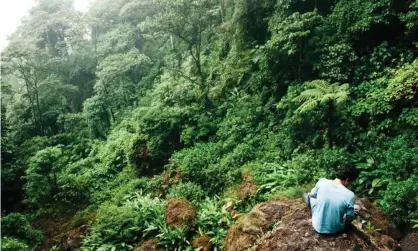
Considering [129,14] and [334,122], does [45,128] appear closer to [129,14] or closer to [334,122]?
[129,14]

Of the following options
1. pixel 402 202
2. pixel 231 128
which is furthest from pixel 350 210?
pixel 231 128

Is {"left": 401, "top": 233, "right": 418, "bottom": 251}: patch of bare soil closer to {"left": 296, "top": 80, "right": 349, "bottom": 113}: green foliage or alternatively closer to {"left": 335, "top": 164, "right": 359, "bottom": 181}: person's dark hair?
{"left": 335, "top": 164, "right": 359, "bottom": 181}: person's dark hair

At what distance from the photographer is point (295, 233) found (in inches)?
194

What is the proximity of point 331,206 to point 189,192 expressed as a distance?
25.1ft

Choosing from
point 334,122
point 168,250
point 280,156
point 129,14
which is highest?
point 129,14

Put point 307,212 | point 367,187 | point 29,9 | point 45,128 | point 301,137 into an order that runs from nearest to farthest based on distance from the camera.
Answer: point 307,212 → point 367,187 → point 301,137 → point 45,128 → point 29,9

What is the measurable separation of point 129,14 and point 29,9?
12.3 meters

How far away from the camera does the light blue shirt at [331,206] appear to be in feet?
13.8

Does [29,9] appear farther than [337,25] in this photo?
Yes

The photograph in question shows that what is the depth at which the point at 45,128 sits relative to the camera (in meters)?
27.0

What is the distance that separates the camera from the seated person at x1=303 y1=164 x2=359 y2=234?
4.20 m

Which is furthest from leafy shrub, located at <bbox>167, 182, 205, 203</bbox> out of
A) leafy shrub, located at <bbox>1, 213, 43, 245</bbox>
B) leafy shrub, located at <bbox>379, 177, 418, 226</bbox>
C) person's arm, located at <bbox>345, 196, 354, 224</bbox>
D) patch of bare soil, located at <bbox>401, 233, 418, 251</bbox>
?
person's arm, located at <bbox>345, 196, 354, 224</bbox>

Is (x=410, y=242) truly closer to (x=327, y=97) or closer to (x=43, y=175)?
(x=327, y=97)

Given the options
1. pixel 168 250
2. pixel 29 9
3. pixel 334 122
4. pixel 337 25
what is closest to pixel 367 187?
pixel 334 122
